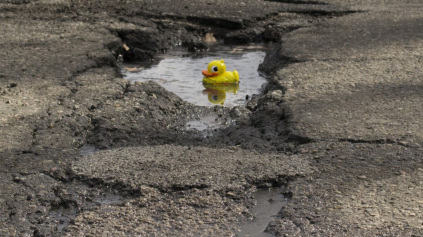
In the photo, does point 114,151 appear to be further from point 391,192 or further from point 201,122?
point 391,192

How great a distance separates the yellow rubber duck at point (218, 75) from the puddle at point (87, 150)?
5.83 feet

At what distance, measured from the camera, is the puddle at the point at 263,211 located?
2762mm

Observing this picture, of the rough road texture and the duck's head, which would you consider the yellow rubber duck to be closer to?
the duck's head

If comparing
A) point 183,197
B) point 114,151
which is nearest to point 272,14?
point 114,151

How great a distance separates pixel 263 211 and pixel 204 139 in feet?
3.42

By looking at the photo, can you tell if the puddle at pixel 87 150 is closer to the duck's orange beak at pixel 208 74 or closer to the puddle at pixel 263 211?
the puddle at pixel 263 211

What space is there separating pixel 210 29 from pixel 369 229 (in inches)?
178

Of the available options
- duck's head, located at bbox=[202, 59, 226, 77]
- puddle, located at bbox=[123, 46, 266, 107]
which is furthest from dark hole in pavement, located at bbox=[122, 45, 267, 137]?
duck's head, located at bbox=[202, 59, 226, 77]

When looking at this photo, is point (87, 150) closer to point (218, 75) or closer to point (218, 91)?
point (218, 91)

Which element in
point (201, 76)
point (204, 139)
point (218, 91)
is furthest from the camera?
point (201, 76)

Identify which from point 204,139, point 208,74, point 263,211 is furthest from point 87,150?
point 208,74

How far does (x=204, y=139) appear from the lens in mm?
3914

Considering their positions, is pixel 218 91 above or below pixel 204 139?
above

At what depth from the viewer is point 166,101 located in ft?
14.8
